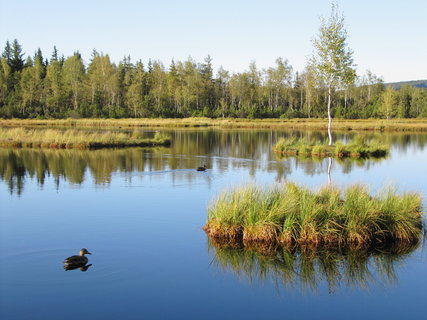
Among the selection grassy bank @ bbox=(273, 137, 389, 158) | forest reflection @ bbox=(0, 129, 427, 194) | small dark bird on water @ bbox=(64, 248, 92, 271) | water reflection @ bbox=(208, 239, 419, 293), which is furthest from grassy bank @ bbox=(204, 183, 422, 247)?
grassy bank @ bbox=(273, 137, 389, 158)

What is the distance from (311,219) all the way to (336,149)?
2255 cm

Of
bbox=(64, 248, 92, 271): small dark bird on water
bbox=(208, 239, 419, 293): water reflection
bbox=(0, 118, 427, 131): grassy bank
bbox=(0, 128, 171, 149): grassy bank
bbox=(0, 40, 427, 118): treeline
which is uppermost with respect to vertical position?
bbox=(0, 40, 427, 118): treeline

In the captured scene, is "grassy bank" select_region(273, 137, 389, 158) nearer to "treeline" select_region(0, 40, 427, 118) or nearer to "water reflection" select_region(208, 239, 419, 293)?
"water reflection" select_region(208, 239, 419, 293)

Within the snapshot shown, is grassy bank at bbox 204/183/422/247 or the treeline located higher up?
the treeline

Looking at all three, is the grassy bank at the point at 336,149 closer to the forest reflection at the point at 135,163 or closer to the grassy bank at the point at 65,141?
the forest reflection at the point at 135,163

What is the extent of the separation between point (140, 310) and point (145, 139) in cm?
3351

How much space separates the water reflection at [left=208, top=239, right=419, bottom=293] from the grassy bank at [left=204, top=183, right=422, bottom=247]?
446 mm

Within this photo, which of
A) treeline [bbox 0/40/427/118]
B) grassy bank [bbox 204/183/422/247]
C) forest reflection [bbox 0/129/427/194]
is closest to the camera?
grassy bank [bbox 204/183/422/247]

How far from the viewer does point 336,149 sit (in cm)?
3312

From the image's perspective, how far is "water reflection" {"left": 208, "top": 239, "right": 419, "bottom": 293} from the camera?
972cm

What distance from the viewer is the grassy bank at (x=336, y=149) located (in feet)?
109

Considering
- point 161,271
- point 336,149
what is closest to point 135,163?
point 336,149

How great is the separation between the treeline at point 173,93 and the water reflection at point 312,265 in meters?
74.0

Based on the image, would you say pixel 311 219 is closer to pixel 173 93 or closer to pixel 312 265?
pixel 312 265
